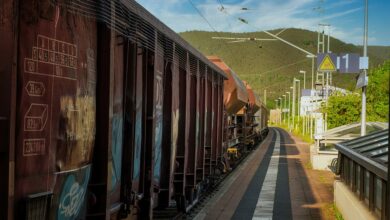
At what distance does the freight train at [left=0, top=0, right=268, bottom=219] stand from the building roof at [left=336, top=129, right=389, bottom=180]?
3.15 metres

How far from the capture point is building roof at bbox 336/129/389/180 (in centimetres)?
843

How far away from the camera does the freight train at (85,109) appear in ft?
12.4

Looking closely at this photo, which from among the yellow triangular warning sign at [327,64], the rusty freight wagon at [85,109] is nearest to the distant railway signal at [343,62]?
the yellow triangular warning sign at [327,64]

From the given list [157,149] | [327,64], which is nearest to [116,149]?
[157,149]

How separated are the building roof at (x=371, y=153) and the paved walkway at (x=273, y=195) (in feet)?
5.58

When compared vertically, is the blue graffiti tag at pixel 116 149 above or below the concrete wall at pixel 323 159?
above

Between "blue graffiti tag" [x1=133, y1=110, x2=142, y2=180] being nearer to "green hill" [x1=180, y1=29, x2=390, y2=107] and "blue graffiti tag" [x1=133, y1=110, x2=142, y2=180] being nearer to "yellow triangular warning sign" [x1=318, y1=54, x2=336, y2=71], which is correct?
"yellow triangular warning sign" [x1=318, y1=54, x2=336, y2=71]

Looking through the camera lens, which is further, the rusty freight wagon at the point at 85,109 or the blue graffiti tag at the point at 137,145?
the blue graffiti tag at the point at 137,145

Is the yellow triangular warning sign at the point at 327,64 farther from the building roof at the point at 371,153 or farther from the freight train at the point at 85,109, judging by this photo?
the freight train at the point at 85,109

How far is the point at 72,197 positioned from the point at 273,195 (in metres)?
11.8

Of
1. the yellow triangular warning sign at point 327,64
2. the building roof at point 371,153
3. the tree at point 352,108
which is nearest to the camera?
the building roof at point 371,153

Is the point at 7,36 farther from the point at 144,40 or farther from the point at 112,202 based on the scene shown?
the point at 144,40

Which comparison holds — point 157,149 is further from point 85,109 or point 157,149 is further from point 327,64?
point 327,64

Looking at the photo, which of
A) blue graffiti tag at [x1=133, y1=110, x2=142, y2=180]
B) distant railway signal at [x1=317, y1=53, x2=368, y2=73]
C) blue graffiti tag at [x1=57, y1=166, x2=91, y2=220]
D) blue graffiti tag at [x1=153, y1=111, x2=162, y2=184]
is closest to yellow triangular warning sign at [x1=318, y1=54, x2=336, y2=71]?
distant railway signal at [x1=317, y1=53, x2=368, y2=73]
